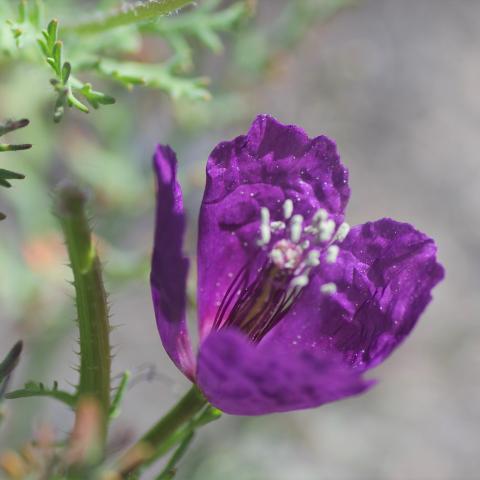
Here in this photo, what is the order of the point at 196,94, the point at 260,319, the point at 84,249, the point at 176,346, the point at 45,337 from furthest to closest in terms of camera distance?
the point at 45,337
the point at 196,94
the point at 260,319
the point at 176,346
the point at 84,249

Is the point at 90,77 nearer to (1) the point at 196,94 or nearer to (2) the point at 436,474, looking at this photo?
(1) the point at 196,94

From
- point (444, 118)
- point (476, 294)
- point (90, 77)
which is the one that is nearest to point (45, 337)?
point (90, 77)

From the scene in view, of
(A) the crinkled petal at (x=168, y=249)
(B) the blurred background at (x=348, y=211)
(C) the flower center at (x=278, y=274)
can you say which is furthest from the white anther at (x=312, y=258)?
(B) the blurred background at (x=348, y=211)

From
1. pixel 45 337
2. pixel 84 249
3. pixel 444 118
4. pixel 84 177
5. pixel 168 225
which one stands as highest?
pixel 444 118

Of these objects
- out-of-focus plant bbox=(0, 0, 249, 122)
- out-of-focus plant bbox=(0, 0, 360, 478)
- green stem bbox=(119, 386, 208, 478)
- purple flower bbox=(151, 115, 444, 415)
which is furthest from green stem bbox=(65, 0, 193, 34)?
green stem bbox=(119, 386, 208, 478)

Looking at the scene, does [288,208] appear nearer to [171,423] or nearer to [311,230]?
[311,230]

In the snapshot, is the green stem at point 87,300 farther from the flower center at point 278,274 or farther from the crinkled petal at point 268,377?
the flower center at point 278,274

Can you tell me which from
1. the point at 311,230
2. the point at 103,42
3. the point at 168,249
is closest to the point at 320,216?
the point at 311,230

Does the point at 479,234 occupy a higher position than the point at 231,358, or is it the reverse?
the point at 479,234

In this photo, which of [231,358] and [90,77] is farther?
[90,77]
